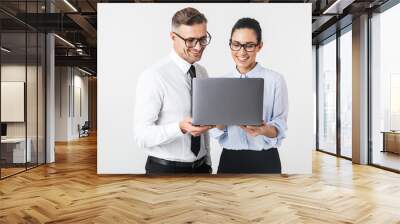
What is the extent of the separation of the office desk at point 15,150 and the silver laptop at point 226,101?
364cm

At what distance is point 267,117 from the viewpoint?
608 cm

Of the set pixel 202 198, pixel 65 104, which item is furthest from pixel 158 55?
pixel 65 104

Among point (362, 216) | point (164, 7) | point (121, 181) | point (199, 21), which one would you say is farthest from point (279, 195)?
point (164, 7)

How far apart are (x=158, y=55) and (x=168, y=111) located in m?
1.11

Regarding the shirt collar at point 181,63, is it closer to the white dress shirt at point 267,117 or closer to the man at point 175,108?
the man at point 175,108

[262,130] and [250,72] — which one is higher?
[250,72]

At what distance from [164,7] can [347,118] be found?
16.6ft

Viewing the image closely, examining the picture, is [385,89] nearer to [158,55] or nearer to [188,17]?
[188,17]

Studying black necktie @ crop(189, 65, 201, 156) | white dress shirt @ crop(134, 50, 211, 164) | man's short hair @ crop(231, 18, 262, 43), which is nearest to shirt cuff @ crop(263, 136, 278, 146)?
white dress shirt @ crop(134, 50, 211, 164)

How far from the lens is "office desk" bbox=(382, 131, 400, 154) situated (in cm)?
715

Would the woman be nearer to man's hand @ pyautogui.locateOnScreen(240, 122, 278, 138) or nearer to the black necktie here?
man's hand @ pyautogui.locateOnScreen(240, 122, 278, 138)

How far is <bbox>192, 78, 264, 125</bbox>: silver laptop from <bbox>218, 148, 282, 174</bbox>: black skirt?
130 cm

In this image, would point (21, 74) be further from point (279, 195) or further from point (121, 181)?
point (279, 195)

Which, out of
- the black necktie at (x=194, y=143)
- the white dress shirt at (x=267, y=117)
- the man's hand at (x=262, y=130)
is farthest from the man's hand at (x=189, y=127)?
the man's hand at (x=262, y=130)
